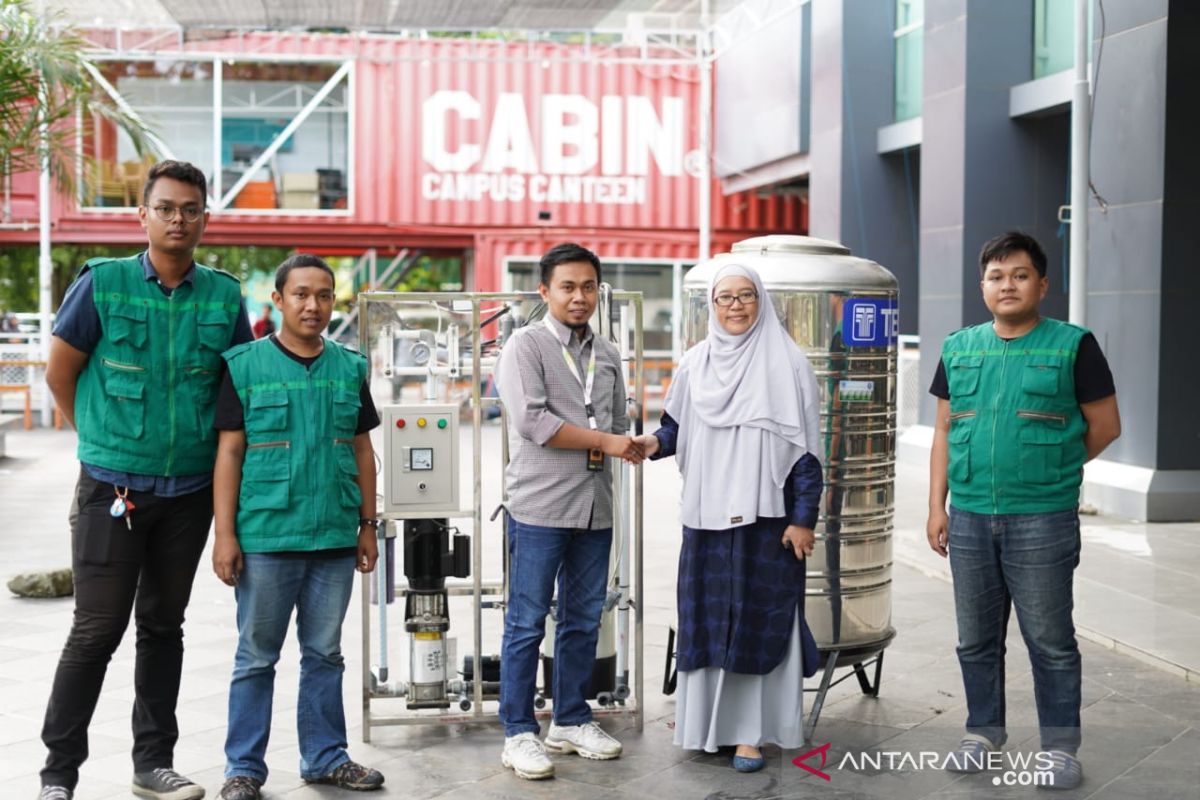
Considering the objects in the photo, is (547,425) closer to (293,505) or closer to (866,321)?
(293,505)

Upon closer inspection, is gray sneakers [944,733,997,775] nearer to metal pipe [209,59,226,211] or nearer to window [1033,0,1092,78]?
window [1033,0,1092,78]

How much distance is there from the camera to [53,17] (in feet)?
37.4

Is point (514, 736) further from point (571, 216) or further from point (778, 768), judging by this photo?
point (571, 216)

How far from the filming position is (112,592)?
14.0ft

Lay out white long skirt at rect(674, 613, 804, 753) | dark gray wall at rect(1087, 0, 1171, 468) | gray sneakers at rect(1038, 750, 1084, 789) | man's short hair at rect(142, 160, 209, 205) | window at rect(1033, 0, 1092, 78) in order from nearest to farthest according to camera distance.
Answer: man's short hair at rect(142, 160, 209, 205) < gray sneakers at rect(1038, 750, 1084, 789) < white long skirt at rect(674, 613, 804, 753) < dark gray wall at rect(1087, 0, 1171, 468) < window at rect(1033, 0, 1092, 78)

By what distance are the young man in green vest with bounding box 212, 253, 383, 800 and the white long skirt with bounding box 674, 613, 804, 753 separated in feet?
3.63

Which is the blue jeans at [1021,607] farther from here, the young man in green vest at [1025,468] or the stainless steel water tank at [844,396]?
the stainless steel water tank at [844,396]

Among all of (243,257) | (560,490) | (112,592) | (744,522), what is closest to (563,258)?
(560,490)

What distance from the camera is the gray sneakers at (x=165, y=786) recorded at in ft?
14.6

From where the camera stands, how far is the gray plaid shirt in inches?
189

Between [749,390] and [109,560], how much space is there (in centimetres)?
208

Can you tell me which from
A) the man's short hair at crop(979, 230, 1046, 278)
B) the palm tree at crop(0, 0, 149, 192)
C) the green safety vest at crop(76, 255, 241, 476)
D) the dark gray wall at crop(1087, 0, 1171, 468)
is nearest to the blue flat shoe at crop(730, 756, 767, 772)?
the man's short hair at crop(979, 230, 1046, 278)

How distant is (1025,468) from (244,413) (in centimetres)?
246

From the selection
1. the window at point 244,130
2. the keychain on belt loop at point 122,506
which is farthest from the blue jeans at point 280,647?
the window at point 244,130
